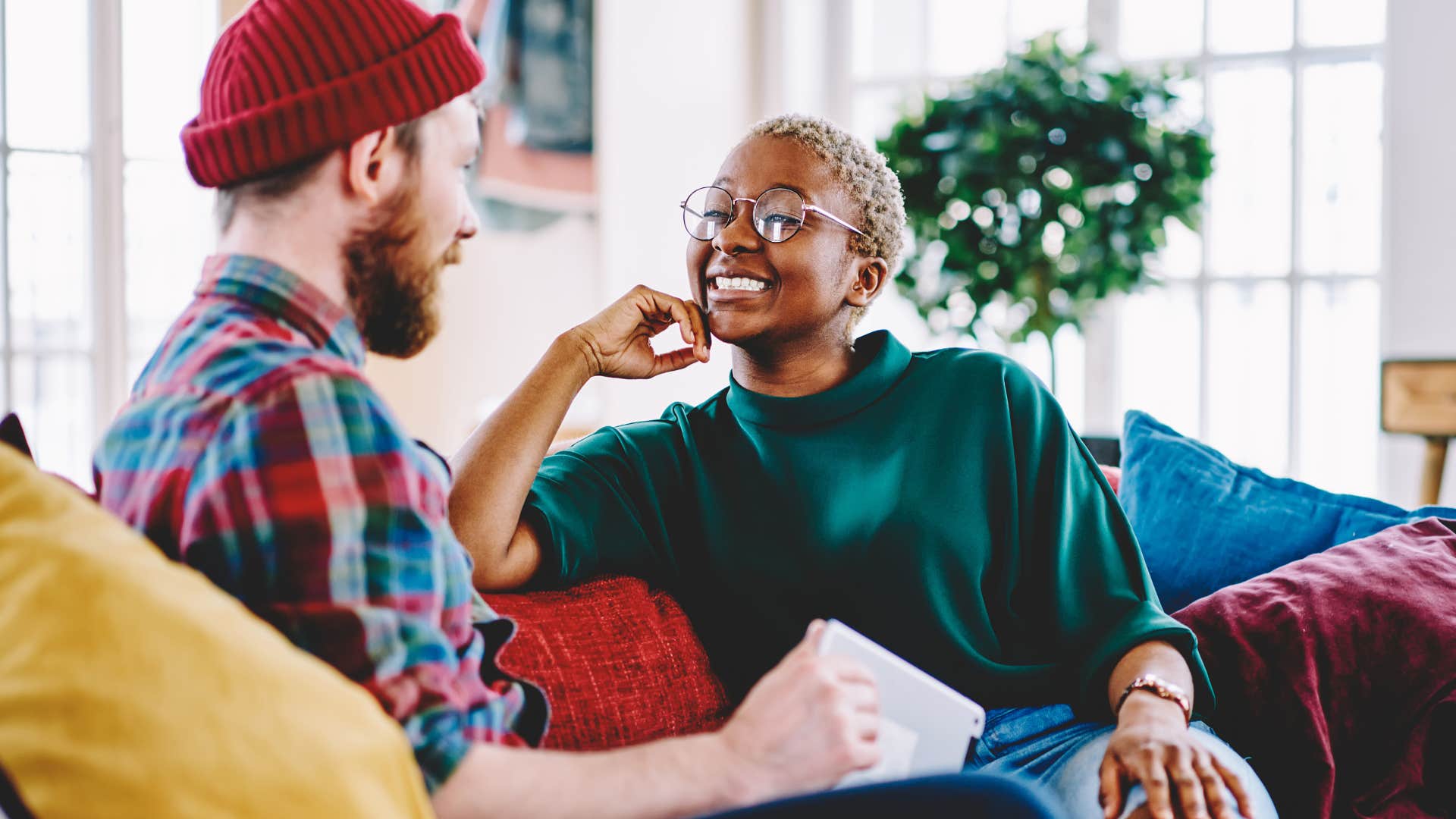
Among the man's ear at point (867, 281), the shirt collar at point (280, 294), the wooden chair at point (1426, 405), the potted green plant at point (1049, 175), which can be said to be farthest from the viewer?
the potted green plant at point (1049, 175)

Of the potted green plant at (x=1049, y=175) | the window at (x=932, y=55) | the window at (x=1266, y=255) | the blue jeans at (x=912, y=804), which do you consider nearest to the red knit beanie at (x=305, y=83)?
the blue jeans at (x=912, y=804)

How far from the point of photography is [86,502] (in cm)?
76

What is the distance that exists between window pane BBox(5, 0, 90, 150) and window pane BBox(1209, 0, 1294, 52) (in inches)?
Result: 148

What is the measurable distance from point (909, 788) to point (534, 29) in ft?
12.5

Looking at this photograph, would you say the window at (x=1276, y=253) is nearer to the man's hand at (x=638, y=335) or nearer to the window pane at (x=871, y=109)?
the window pane at (x=871, y=109)

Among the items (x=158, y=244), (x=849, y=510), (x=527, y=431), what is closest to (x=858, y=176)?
(x=849, y=510)

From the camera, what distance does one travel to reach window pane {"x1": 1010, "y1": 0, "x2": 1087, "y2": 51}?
4.52 meters

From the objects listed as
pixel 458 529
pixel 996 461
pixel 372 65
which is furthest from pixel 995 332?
pixel 372 65

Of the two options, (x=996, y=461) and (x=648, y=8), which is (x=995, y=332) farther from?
(x=996, y=461)

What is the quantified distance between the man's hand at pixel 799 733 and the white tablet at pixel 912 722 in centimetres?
7

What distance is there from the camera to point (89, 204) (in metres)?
3.54

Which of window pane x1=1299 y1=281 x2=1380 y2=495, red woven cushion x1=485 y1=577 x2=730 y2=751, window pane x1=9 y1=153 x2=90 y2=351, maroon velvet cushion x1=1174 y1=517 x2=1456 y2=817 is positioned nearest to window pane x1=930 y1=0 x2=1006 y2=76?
window pane x1=1299 y1=281 x2=1380 y2=495

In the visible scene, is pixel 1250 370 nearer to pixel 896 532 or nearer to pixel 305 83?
pixel 896 532

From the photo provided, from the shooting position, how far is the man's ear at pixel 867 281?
63.9 inches
